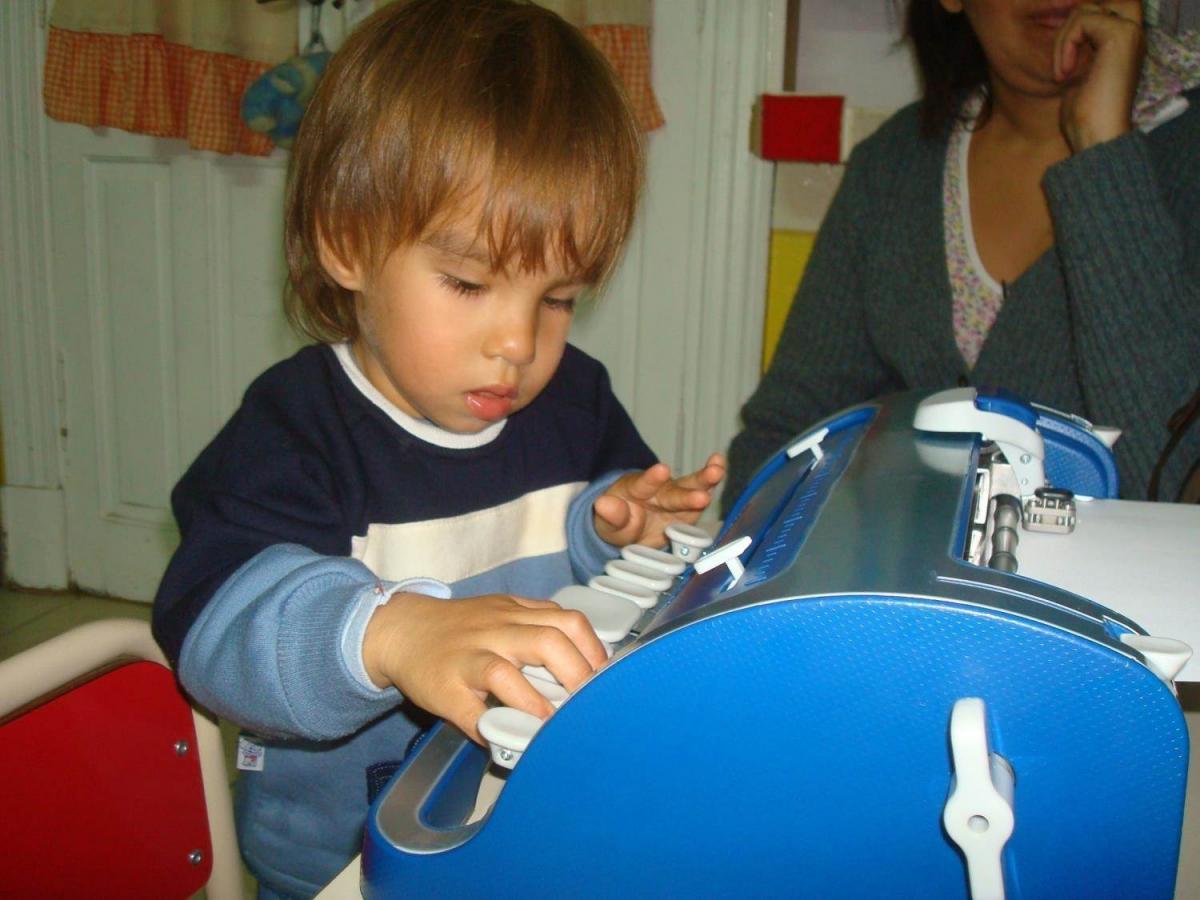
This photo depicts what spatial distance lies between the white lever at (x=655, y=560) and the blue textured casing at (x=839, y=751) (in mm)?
202

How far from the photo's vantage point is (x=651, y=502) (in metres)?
0.87

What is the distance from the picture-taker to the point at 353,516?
29.5 inches

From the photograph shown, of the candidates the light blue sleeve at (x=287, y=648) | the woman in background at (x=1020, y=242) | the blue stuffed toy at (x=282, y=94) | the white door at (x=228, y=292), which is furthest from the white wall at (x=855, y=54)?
the light blue sleeve at (x=287, y=648)

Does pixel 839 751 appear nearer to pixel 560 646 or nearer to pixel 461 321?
pixel 560 646

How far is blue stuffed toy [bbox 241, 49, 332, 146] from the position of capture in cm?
196

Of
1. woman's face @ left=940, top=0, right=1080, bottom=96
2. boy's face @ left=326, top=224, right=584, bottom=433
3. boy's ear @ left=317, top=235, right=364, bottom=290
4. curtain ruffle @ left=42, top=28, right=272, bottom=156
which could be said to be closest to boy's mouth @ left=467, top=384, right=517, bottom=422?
boy's face @ left=326, top=224, right=584, bottom=433

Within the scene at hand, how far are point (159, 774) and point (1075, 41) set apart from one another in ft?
3.83

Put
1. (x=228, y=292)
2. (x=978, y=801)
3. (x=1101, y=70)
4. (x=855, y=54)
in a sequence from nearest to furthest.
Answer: (x=978, y=801) → (x=1101, y=70) → (x=855, y=54) → (x=228, y=292)

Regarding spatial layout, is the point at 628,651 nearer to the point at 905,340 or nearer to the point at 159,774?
the point at 159,774

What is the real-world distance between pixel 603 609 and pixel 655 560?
10 cm

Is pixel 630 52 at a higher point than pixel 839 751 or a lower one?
higher

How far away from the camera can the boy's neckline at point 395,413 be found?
0.80 meters

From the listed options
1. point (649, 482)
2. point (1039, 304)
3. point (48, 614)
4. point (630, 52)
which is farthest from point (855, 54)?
point (48, 614)

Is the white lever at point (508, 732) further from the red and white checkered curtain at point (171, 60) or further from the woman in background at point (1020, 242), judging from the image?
the red and white checkered curtain at point (171, 60)
